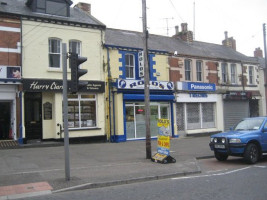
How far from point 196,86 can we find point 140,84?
5.13 meters

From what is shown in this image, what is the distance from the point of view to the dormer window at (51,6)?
55.0ft

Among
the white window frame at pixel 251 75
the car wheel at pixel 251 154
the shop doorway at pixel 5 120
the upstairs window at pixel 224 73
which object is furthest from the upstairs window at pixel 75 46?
the white window frame at pixel 251 75

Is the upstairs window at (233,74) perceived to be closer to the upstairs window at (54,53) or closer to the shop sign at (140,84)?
the shop sign at (140,84)

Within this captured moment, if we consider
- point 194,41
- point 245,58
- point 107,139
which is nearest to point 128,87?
point 107,139

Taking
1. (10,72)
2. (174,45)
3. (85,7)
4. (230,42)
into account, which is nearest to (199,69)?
(174,45)

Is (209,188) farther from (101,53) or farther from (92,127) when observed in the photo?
(101,53)

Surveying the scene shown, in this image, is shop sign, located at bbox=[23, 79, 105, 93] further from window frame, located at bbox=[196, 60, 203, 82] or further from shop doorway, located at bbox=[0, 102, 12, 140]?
window frame, located at bbox=[196, 60, 203, 82]

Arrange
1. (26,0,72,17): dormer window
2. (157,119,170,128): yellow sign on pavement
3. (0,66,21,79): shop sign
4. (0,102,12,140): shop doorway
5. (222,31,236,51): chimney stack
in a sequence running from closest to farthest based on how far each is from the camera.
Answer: (157,119,170,128): yellow sign on pavement
(0,66,21,79): shop sign
(0,102,12,140): shop doorway
(26,0,72,17): dormer window
(222,31,236,51): chimney stack

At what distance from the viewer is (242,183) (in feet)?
25.1

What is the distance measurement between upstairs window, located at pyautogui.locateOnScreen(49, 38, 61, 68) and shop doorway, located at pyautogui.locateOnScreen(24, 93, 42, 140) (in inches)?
74.1

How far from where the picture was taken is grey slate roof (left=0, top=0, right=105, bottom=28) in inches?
623

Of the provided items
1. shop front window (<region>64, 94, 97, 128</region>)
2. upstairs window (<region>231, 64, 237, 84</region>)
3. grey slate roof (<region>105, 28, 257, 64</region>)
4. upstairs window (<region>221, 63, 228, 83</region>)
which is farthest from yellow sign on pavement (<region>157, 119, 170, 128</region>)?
upstairs window (<region>231, 64, 237, 84</region>)

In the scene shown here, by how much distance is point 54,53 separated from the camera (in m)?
16.6

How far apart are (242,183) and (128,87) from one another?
37.4 ft
